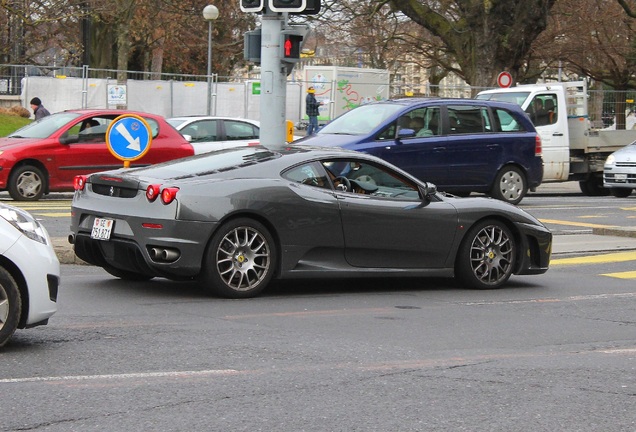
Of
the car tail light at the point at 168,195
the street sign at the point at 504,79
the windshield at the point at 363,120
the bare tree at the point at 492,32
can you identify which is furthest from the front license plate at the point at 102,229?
the bare tree at the point at 492,32

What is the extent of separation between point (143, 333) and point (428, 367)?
203cm

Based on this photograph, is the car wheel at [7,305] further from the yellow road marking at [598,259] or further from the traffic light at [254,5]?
the yellow road marking at [598,259]

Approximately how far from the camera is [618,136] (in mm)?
27078

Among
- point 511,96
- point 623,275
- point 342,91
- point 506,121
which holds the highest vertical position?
point 342,91

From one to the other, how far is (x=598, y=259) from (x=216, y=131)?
10.3 meters

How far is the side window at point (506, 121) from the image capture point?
1992 centimetres

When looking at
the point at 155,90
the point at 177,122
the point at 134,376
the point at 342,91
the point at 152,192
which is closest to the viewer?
the point at 134,376

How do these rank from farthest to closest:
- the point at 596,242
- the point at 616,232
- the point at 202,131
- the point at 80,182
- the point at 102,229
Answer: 1. the point at 202,131
2. the point at 616,232
3. the point at 596,242
4. the point at 80,182
5. the point at 102,229

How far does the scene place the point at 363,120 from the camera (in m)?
18.4

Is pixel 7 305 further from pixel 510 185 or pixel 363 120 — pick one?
pixel 510 185

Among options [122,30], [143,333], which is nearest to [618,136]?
[143,333]

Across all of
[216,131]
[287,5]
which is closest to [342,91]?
[216,131]

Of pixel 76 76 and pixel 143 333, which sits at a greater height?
pixel 76 76

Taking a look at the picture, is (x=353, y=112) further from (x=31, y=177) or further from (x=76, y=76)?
(x=76, y=76)
